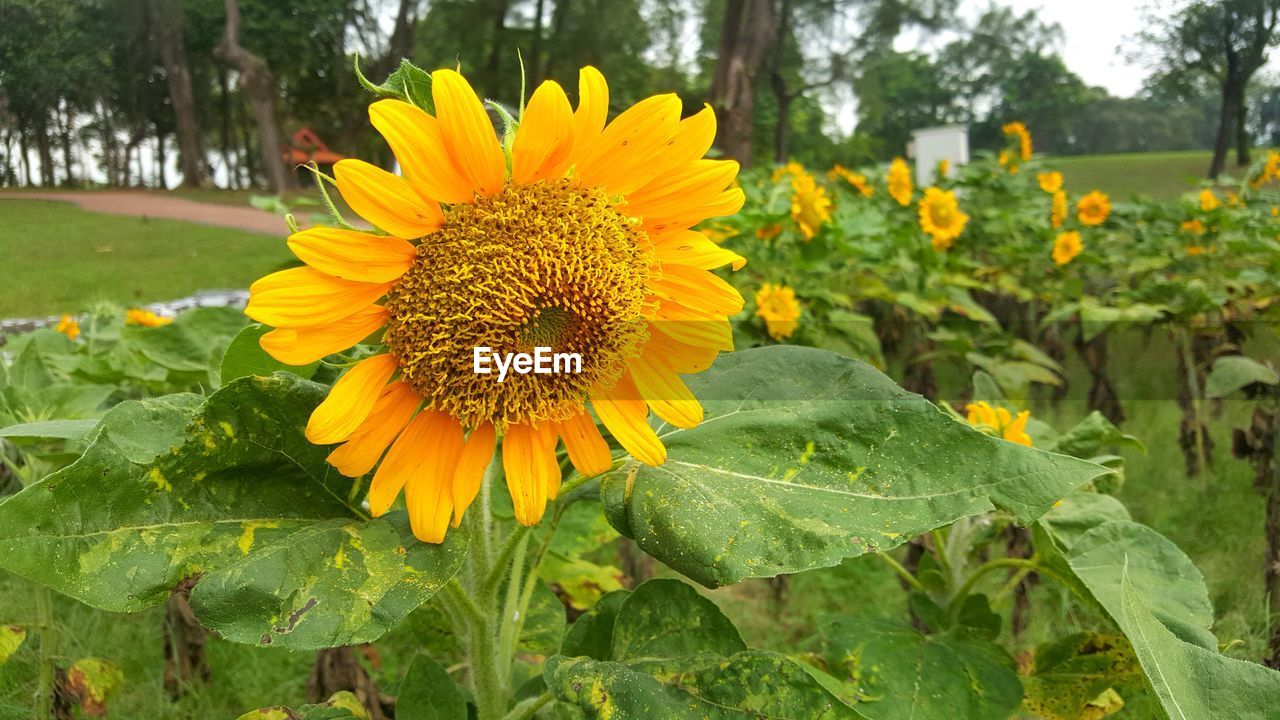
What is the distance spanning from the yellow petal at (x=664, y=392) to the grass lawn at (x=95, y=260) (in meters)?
1.58

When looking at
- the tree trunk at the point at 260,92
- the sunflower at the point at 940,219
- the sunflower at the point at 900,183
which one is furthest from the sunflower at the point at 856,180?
the tree trunk at the point at 260,92

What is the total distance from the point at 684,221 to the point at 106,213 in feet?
6.82

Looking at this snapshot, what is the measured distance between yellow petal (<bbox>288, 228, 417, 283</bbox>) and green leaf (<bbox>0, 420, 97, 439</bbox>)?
0.29 metres

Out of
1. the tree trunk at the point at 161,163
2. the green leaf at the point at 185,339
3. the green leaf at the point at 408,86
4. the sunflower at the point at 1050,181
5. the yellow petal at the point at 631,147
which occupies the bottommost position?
the green leaf at the point at 185,339

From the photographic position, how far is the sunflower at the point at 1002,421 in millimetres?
1103

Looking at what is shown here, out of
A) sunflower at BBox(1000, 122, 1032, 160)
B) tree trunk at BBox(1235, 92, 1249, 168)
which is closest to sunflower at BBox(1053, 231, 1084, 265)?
sunflower at BBox(1000, 122, 1032, 160)

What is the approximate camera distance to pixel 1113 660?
0.90m

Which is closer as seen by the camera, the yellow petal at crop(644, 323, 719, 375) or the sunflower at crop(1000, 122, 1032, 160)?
the yellow petal at crop(644, 323, 719, 375)

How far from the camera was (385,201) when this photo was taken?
0.56 meters

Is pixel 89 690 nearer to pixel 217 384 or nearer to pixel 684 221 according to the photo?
pixel 217 384

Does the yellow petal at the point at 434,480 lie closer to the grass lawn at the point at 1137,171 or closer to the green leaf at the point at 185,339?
the green leaf at the point at 185,339

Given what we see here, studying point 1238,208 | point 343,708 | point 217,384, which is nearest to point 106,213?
point 217,384

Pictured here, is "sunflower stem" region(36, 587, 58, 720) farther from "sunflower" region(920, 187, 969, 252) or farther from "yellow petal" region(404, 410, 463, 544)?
"sunflower" region(920, 187, 969, 252)

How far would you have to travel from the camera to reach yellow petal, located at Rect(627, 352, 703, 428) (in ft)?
2.18
